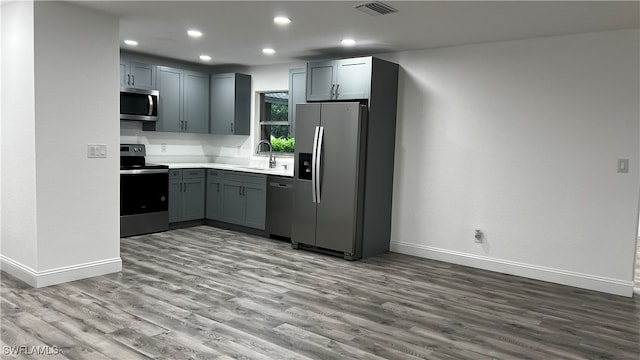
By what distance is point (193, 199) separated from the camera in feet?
22.0

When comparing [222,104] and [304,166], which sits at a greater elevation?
[222,104]

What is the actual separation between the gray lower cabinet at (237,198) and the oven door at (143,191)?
27.6 inches

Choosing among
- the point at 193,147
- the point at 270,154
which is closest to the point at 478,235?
the point at 270,154

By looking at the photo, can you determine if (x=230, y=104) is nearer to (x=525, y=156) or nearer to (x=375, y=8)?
(x=375, y=8)

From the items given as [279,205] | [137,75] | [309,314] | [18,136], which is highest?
[137,75]

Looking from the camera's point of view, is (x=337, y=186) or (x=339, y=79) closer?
(x=337, y=186)

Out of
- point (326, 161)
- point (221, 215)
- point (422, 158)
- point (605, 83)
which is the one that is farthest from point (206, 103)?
point (605, 83)

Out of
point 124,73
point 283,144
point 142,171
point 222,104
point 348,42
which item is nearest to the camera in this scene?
point 348,42

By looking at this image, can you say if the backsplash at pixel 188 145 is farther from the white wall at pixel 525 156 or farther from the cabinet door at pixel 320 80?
the white wall at pixel 525 156

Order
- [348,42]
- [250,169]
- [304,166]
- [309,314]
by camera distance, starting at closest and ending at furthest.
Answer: [309,314]
[348,42]
[304,166]
[250,169]

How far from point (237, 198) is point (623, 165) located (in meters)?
4.42

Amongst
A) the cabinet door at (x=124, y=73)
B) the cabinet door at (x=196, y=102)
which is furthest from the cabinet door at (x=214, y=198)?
the cabinet door at (x=124, y=73)

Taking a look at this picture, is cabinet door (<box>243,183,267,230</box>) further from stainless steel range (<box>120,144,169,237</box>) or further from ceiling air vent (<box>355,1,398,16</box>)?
ceiling air vent (<box>355,1,398,16</box>)

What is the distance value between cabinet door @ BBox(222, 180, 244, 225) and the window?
2.79 feet
